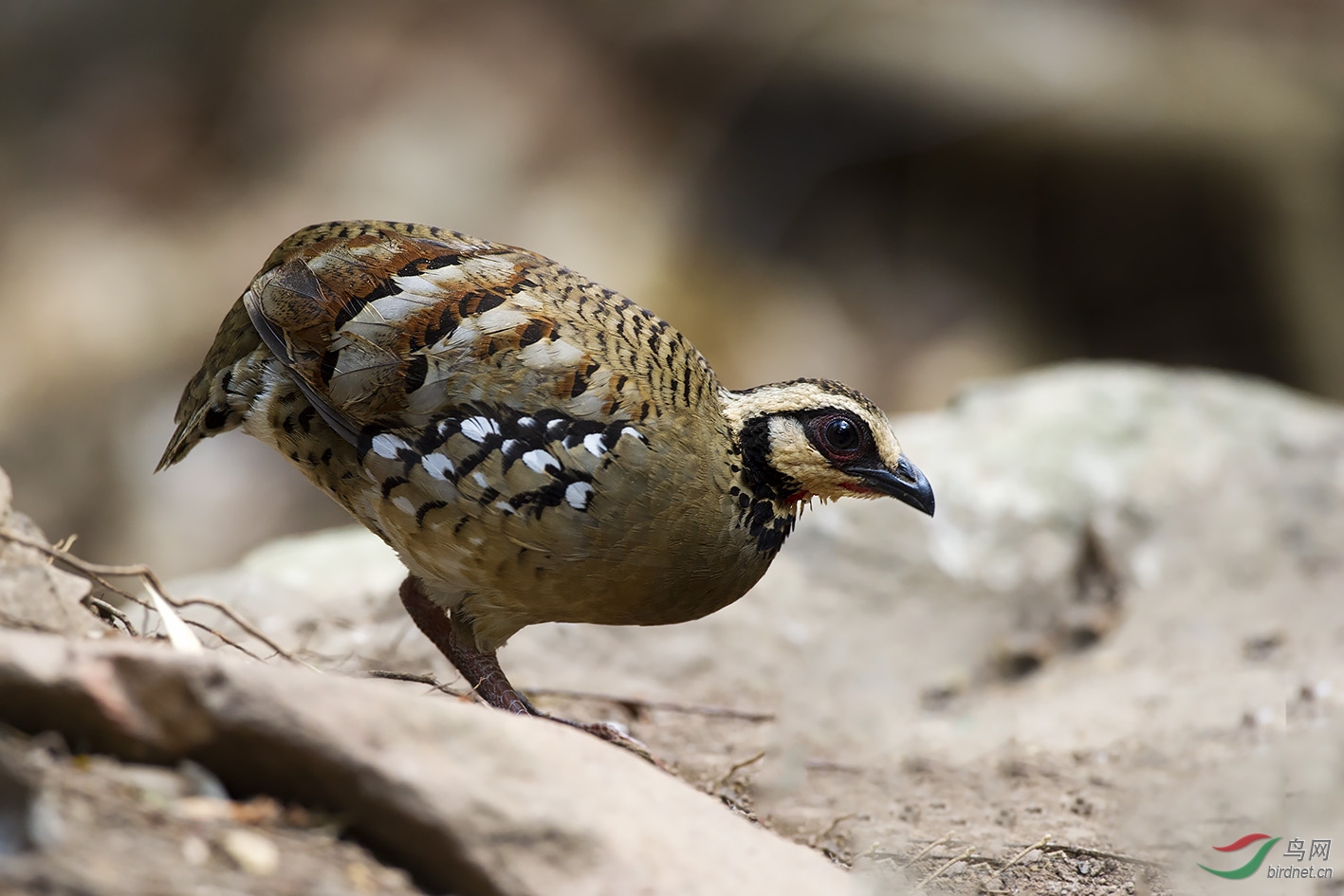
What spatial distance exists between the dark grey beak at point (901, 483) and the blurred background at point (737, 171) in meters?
7.39

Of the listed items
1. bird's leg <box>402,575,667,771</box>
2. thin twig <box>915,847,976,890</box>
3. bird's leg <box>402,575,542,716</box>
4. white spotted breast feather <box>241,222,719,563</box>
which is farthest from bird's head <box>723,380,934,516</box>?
thin twig <box>915,847,976,890</box>

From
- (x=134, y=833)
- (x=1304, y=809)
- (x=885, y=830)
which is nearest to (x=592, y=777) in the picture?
(x=134, y=833)

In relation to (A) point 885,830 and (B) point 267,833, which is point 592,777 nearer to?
(B) point 267,833

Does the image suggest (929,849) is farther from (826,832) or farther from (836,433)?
(836,433)

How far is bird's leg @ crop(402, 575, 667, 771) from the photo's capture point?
4062mm

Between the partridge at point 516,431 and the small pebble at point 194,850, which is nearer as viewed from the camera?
the small pebble at point 194,850

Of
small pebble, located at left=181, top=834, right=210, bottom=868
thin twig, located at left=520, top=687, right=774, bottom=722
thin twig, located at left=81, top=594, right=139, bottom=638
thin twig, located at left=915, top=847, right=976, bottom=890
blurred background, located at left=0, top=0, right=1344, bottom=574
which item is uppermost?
blurred background, located at left=0, top=0, right=1344, bottom=574

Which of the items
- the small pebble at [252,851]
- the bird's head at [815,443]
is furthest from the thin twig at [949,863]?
the small pebble at [252,851]

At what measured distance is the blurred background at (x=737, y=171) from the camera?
12188 mm

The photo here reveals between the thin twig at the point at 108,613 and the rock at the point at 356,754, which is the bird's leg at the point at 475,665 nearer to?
the thin twig at the point at 108,613

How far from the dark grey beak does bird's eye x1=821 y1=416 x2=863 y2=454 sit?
0.28 feet

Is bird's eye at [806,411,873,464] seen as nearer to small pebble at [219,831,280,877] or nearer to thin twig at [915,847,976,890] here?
thin twig at [915,847,976,890]

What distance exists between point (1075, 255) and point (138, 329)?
31.1 feet

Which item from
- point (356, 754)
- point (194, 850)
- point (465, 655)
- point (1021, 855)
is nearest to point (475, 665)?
point (465, 655)
